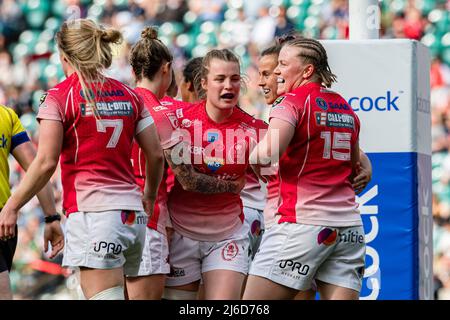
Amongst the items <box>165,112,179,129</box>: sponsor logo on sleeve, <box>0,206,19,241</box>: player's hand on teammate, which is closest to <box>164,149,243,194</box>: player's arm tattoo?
<box>165,112,179,129</box>: sponsor logo on sleeve

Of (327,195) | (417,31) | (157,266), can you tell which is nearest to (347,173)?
(327,195)

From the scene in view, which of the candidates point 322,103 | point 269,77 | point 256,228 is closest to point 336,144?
point 322,103

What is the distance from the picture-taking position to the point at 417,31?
14.9 metres

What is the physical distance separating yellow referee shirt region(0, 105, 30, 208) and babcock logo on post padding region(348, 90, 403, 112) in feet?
7.95

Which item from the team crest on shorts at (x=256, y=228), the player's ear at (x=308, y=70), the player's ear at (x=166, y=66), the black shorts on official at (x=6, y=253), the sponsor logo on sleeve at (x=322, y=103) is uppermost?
the player's ear at (x=166, y=66)

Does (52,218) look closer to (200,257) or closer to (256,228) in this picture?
(200,257)

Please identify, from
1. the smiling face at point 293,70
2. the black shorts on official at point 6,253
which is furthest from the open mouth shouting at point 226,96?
the black shorts on official at point 6,253

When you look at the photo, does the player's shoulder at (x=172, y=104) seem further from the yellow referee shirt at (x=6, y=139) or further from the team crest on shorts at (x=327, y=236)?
the team crest on shorts at (x=327, y=236)

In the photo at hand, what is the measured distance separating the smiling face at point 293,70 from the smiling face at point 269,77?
96 cm

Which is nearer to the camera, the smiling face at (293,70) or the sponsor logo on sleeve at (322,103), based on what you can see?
the sponsor logo on sleeve at (322,103)

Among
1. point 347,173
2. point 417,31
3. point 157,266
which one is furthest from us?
point 417,31

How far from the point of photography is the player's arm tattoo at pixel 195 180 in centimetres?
631

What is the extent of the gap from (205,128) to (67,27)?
52.6 inches

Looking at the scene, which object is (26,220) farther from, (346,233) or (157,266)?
(346,233)
